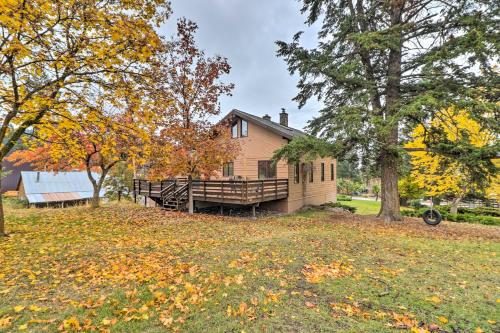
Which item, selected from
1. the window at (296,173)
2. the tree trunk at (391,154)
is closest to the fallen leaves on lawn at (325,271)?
the tree trunk at (391,154)

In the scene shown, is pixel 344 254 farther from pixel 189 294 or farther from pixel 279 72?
pixel 279 72

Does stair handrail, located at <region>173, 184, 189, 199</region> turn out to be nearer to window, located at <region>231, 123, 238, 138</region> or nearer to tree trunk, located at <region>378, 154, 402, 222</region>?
window, located at <region>231, 123, 238, 138</region>

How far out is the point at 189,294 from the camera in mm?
3641

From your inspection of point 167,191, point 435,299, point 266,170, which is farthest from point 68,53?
point 266,170

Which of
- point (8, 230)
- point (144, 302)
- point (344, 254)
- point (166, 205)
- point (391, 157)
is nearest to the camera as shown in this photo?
point (144, 302)

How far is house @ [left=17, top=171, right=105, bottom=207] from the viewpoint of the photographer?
23562mm

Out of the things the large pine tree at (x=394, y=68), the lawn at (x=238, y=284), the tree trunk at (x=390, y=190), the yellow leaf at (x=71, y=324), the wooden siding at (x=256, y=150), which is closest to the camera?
the yellow leaf at (x=71, y=324)

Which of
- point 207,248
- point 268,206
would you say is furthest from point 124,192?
point 207,248

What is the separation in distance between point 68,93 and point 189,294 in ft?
19.8

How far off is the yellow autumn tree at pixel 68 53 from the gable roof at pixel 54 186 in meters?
22.8

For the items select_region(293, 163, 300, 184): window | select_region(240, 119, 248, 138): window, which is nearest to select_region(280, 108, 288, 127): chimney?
select_region(240, 119, 248, 138): window

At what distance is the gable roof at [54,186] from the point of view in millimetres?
23763

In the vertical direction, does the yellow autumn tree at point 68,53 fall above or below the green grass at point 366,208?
above

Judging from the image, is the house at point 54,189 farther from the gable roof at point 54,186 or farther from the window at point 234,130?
the window at point 234,130
